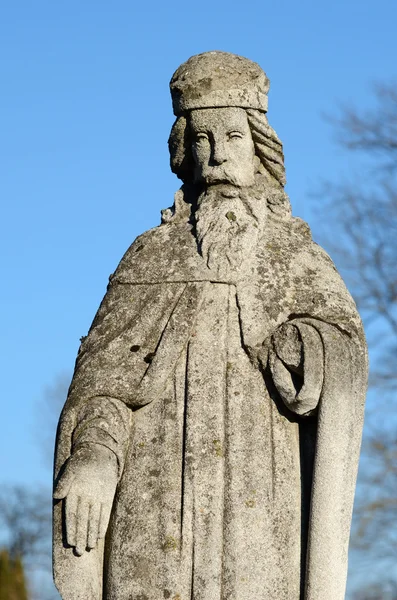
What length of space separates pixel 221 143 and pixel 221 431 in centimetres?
178

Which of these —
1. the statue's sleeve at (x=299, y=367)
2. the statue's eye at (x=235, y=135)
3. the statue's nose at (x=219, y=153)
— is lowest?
the statue's sleeve at (x=299, y=367)

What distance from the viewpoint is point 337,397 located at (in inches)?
392

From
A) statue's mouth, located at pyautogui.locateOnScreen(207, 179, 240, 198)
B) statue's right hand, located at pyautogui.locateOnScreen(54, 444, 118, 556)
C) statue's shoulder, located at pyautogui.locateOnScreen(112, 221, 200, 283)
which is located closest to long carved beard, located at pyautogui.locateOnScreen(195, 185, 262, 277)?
statue's mouth, located at pyautogui.locateOnScreen(207, 179, 240, 198)

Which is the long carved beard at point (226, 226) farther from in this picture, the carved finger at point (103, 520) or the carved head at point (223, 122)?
the carved finger at point (103, 520)

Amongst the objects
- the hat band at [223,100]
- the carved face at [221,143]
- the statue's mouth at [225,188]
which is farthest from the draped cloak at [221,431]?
the hat band at [223,100]

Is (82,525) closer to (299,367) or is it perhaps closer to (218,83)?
(299,367)

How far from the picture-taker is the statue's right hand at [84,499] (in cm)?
984

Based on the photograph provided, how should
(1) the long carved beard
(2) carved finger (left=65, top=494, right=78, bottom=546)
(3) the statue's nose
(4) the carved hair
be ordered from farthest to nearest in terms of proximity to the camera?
(4) the carved hair → (3) the statue's nose → (1) the long carved beard → (2) carved finger (left=65, top=494, right=78, bottom=546)

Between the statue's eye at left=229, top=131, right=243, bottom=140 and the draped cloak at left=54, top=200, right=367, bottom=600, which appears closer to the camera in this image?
the draped cloak at left=54, top=200, right=367, bottom=600

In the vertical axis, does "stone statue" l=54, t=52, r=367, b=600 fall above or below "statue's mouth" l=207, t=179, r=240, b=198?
below

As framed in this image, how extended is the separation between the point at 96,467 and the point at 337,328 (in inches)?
64.6

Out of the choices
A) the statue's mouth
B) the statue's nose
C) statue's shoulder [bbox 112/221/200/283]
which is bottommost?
statue's shoulder [bbox 112/221/200/283]

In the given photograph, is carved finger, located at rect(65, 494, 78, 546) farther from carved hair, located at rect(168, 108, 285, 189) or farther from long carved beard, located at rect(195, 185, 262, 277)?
carved hair, located at rect(168, 108, 285, 189)

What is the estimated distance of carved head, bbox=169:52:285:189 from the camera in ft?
34.6
